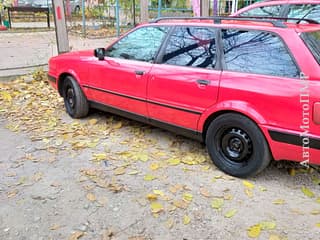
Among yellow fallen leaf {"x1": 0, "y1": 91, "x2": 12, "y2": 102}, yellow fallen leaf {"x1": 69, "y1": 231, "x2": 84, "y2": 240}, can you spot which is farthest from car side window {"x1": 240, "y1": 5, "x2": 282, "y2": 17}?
yellow fallen leaf {"x1": 69, "y1": 231, "x2": 84, "y2": 240}

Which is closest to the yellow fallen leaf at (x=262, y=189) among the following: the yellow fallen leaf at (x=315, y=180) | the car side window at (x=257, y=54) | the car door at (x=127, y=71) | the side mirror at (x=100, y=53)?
the yellow fallen leaf at (x=315, y=180)

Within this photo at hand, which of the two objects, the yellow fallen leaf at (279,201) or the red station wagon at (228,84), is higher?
the red station wagon at (228,84)

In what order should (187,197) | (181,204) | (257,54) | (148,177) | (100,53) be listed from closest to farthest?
(181,204)
(187,197)
(257,54)
(148,177)
(100,53)

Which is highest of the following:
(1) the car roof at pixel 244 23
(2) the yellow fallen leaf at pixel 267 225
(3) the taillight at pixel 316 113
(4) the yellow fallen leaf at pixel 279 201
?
(1) the car roof at pixel 244 23

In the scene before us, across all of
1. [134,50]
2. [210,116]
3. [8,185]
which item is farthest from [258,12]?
[8,185]

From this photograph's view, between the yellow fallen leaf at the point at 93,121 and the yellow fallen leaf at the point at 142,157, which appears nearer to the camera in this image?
the yellow fallen leaf at the point at 142,157

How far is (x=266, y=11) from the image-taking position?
625cm

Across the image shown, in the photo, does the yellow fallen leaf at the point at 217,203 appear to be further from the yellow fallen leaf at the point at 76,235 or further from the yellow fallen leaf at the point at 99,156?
the yellow fallen leaf at the point at 99,156

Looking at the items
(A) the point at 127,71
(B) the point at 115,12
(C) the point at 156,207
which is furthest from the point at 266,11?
(B) the point at 115,12

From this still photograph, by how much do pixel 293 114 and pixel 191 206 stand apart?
112 centimetres

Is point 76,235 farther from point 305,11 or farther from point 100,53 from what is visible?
point 305,11

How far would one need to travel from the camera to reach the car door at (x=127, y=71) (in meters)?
4.02

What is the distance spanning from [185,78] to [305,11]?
330 cm

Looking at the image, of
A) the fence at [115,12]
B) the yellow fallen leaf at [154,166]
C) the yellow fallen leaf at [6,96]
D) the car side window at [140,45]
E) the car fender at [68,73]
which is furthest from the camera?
the fence at [115,12]
